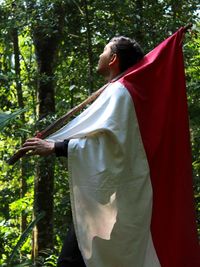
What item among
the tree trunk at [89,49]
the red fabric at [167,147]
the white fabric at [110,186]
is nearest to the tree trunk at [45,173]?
the tree trunk at [89,49]

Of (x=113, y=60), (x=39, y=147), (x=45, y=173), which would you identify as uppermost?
(x=113, y=60)

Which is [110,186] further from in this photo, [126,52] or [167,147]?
Answer: [126,52]

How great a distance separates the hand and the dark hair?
26.5 inches

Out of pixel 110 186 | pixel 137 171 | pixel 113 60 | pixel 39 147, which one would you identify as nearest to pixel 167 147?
pixel 137 171

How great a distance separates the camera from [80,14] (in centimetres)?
539

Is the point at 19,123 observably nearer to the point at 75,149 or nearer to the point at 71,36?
the point at 71,36

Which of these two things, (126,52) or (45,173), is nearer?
(126,52)

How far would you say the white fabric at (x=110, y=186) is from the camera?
8.42 feet

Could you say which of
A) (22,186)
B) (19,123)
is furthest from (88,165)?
(22,186)

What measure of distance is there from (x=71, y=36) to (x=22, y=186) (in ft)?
11.8

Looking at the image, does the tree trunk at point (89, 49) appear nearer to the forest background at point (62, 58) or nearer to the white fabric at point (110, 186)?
the forest background at point (62, 58)

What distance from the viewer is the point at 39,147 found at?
2.53 meters

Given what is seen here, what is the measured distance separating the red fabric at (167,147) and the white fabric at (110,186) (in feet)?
0.32

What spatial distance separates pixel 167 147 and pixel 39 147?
28.9 inches
